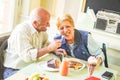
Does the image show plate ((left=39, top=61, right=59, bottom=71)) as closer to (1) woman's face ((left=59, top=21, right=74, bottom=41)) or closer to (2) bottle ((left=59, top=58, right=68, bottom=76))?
(2) bottle ((left=59, top=58, right=68, bottom=76))

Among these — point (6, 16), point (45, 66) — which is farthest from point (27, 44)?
point (6, 16)

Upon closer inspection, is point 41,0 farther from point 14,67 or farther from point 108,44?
point 14,67

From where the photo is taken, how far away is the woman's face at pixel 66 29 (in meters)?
2.12

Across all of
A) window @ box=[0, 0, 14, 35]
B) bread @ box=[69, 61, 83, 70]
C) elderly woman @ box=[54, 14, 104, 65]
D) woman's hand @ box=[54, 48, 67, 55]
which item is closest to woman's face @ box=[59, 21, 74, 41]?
elderly woman @ box=[54, 14, 104, 65]

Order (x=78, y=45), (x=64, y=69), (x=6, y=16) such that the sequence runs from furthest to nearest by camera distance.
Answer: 1. (x=6, y=16)
2. (x=78, y=45)
3. (x=64, y=69)

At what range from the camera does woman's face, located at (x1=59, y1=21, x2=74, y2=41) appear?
212 centimetres

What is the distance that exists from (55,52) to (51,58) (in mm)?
118

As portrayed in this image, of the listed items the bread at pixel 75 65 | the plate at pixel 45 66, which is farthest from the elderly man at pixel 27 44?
the bread at pixel 75 65

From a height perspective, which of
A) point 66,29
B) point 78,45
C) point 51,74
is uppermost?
point 66,29

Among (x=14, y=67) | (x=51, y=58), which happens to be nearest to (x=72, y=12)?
(x=51, y=58)

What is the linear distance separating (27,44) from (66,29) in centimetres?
43

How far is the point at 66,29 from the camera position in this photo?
83.7 inches

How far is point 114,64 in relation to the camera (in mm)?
2803

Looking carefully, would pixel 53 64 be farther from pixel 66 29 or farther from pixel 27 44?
pixel 66 29
